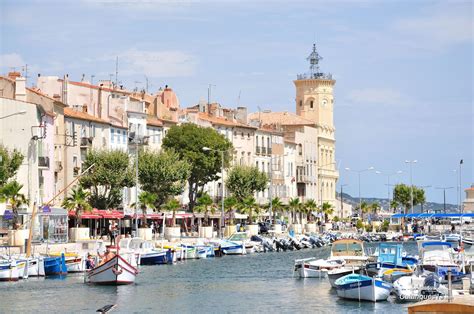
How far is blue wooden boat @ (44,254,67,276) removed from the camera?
246ft

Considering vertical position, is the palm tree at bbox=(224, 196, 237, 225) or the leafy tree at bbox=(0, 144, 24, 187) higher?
the leafy tree at bbox=(0, 144, 24, 187)

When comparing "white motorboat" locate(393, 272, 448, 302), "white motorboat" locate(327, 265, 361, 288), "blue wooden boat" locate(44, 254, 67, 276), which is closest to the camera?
"white motorboat" locate(393, 272, 448, 302)

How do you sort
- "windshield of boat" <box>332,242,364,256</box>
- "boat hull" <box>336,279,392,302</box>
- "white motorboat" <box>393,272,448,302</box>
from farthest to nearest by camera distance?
"windshield of boat" <box>332,242,364,256</box> < "boat hull" <box>336,279,392,302</box> < "white motorboat" <box>393,272,448,302</box>

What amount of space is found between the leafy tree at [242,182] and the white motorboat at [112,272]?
70.3 metres

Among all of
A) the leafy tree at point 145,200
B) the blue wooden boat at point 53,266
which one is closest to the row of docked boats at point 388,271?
the blue wooden boat at point 53,266

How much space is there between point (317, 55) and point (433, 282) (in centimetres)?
14217

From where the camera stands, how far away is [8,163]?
304 feet

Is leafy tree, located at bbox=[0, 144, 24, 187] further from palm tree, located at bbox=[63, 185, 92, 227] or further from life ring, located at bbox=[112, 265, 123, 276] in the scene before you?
life ring, located at bbox=[112, 265, 123, 276]

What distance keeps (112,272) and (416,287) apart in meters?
19.4

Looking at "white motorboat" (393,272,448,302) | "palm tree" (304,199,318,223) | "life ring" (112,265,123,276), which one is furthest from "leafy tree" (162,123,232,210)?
"white motorboat" (393,272,448,302)

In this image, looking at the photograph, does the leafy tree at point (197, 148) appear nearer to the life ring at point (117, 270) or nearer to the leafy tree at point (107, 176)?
the leafy tree at point (107, 176)

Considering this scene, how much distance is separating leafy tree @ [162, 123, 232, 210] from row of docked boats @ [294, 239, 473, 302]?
5216 centimetres

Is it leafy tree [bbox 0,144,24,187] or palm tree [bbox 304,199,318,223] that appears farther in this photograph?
palm tree [bbox 304,199,318,223]

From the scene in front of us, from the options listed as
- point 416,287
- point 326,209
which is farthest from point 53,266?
point 326,209
